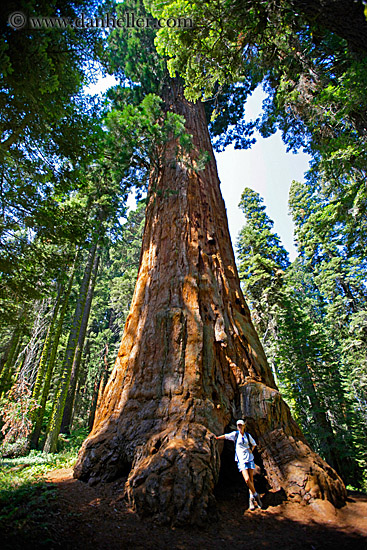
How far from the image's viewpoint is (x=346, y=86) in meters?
4.99

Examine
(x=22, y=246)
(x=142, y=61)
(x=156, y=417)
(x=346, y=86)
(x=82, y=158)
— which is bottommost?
(x=156, y=417)

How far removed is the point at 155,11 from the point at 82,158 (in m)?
3.20

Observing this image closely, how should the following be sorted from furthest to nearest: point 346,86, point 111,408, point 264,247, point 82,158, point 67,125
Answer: point 264,247 → point 82,158 → point 67,125 → point 346,86 → point 111,408

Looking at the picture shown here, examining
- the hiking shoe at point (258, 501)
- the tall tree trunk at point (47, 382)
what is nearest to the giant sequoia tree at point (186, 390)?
the hiking shoe at point (258, 501)

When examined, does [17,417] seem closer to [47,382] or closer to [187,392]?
[47,382]

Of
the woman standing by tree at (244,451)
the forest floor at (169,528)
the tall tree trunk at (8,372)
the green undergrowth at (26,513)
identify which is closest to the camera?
the green undergrowth at (26,513)

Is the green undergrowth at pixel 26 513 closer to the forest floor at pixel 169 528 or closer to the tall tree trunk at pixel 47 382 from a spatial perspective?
the forest floor at pixel 169 528

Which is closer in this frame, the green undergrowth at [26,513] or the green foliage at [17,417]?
the green undergrowth at [26,513]

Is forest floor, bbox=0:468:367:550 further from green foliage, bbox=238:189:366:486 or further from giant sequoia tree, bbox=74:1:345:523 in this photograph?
green foliage, bbox=238:189:366:486

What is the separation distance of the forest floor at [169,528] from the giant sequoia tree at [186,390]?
18cm

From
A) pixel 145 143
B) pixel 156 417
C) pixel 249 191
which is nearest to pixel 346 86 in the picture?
pixel 145 143

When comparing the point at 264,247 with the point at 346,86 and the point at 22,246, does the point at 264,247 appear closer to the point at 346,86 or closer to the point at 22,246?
Answer: the point at 346,86

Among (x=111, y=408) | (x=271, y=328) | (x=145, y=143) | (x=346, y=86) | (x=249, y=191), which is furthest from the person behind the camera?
(x=249, y=191)

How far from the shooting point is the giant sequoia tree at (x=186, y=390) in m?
3.05
